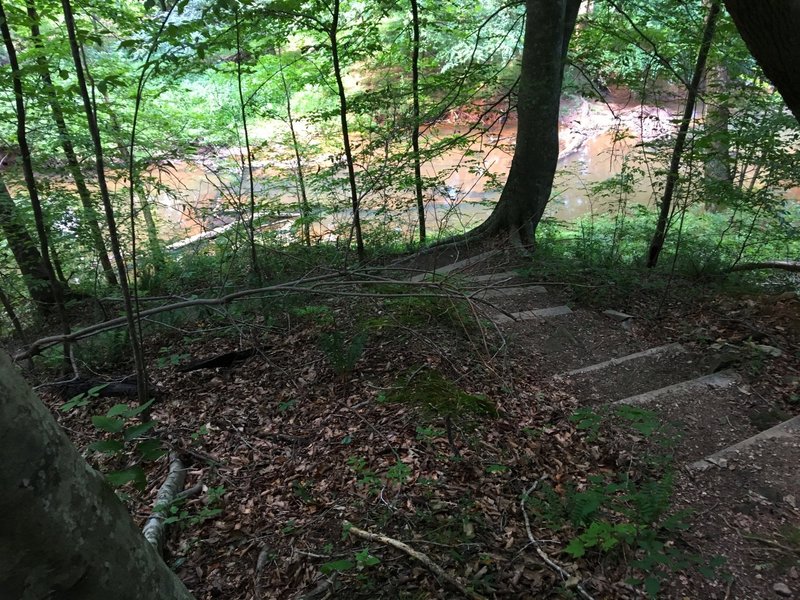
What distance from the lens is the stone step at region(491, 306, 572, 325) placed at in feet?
16.0

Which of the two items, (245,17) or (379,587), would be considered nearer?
(379,587)

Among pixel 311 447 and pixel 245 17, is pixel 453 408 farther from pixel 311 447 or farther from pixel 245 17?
pixel 245 17

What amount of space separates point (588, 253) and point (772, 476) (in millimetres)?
4293

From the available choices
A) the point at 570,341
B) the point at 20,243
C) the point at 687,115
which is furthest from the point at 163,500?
the point at 687,115

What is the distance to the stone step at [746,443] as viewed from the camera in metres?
2.91

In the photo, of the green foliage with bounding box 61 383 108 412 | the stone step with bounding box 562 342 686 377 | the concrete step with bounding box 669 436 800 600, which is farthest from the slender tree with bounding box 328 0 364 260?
the concrete step with bounding box 669 436 800 600

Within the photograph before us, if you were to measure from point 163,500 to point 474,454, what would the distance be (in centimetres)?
191

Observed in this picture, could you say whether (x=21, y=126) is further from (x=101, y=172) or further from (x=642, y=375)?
(x=642, y=375)

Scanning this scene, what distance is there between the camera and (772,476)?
2.78 metres

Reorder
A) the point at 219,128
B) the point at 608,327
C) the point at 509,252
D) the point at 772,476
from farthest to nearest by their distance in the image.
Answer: the point at 219,128
the point at 509,252
the point at 608,327
the point at 772,476

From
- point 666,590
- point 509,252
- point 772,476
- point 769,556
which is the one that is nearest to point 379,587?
point 666,590

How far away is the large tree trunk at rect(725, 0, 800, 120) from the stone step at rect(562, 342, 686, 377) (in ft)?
7.78

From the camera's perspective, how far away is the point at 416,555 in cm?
215

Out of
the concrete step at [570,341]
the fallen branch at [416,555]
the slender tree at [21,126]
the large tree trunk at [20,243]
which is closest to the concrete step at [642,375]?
the concrete step at [570,341]
